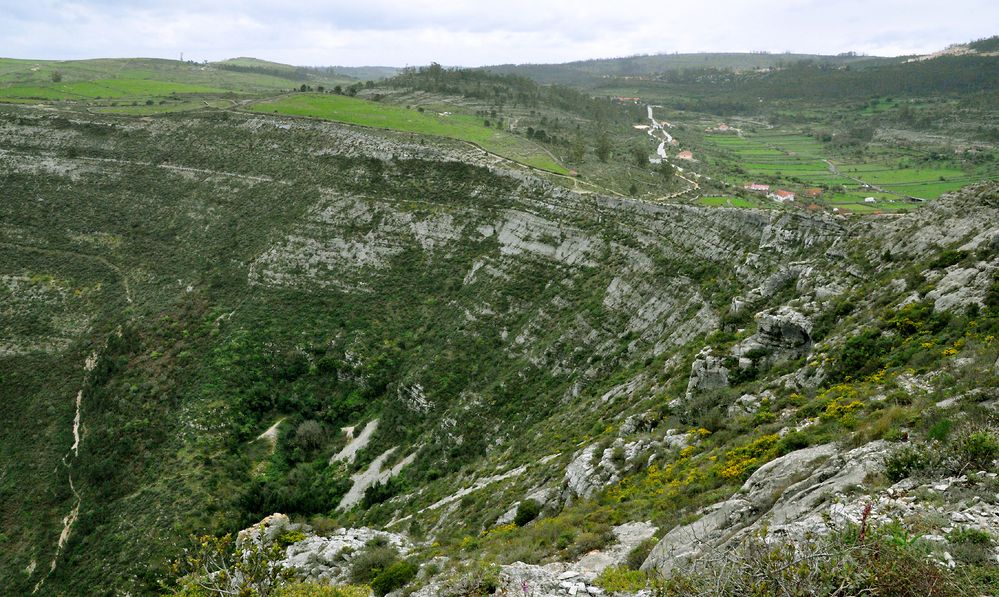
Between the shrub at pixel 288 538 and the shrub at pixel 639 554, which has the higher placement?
the shrub at pixel 639 554

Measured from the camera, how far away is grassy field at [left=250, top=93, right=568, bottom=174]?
7988 centimetres

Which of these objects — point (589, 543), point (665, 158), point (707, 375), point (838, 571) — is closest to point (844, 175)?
point (665, 158)

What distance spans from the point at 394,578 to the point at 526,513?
7.27 m

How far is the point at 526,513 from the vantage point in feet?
81.2

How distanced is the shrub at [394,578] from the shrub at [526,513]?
19.7 feet

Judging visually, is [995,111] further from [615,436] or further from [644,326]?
[615,436]

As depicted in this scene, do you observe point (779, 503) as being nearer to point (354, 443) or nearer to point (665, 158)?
point (354, 443)

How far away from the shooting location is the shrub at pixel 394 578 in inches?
774

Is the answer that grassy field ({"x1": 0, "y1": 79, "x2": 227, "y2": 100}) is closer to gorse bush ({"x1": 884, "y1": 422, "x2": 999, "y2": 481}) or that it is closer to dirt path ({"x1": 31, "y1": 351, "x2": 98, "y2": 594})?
dirt path ({"x1": 31, "y1": 351, "x2": 98, "y2": 594})

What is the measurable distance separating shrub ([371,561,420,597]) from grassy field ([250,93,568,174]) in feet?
190

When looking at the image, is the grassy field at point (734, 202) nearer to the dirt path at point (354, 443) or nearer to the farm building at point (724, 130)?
the dirt path at point (354, 443)

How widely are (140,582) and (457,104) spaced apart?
120 meters

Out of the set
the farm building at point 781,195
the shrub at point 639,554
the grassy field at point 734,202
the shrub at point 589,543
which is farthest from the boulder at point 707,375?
the farm building at point 781,195

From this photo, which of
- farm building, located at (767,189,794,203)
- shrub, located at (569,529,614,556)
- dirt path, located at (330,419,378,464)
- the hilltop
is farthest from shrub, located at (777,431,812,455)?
farm building, located at (767,189,794,203)
